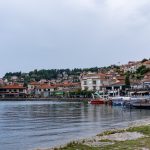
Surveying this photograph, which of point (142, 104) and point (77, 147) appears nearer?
point (77, 147)

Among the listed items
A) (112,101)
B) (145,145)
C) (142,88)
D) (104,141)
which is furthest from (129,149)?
(142,88)

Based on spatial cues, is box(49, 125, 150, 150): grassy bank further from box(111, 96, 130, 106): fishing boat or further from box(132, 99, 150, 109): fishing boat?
box(111, 96, 130, 106): fishing boat

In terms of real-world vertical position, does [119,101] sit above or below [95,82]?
below

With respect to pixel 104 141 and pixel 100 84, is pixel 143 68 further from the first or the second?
pixel 104 141

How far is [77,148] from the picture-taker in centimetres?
1998

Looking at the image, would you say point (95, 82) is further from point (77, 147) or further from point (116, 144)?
point (77, 147)

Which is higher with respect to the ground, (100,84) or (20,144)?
(100,84)

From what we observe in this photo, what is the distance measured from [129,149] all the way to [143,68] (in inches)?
6116

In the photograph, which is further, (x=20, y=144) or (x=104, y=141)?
(x=20, y=144)

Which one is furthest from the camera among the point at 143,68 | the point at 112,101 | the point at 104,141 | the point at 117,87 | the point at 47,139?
the point at 143,68

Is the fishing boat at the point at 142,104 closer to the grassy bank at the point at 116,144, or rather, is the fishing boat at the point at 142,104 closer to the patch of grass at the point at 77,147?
the grassy bank at the point at 116,144

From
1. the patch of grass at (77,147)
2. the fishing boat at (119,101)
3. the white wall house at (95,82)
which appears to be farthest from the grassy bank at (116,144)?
the white wall house at (95,82)

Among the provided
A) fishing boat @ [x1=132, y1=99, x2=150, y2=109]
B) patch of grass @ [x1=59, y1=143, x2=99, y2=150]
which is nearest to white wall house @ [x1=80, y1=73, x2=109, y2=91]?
fishing boat @ [x1=132, y1=99, x2=150, y2=109]

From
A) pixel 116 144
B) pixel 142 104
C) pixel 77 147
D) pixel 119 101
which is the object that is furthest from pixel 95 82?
pixel 77 147
